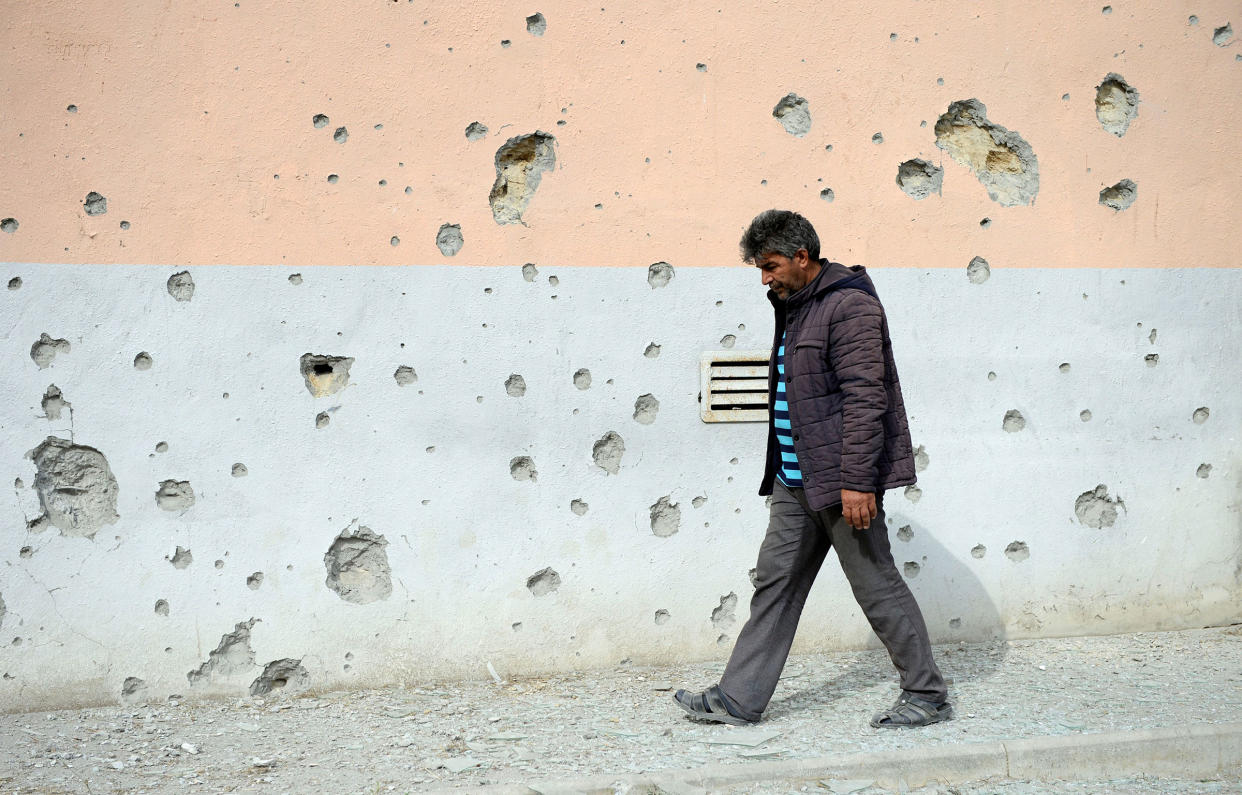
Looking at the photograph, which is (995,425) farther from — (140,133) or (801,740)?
(140,133)

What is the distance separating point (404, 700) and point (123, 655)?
1011 millimetres

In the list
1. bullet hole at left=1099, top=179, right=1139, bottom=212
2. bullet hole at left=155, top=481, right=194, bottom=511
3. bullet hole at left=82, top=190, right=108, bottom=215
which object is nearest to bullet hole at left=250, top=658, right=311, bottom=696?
bullet hole at left=155, top=481, right=194, bottom=511

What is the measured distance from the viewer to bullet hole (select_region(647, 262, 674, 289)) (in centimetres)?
405

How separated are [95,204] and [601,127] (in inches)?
73.5

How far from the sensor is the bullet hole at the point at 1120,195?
173 inches

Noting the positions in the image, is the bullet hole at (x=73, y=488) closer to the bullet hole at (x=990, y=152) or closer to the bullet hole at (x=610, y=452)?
the bullet hole at (x=610, y=452)

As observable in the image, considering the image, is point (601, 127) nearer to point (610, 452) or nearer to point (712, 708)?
point (610, 452)

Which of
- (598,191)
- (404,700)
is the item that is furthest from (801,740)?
(598,191)

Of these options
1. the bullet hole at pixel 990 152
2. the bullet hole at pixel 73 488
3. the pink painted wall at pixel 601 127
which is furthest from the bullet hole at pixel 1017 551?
the bullet hole at pixel 73 488

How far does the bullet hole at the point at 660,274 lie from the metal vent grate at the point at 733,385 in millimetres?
329

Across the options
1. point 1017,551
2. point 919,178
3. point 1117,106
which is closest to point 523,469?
point 919,178

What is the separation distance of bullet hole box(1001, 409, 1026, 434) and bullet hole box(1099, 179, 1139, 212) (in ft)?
3.24

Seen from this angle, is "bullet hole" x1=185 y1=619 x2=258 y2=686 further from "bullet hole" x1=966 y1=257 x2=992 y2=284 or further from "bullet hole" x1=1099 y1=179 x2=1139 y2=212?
"bullet hole" x1=1099 y1=179 x2=1139 y2=212

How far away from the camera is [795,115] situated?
13.6 ft
